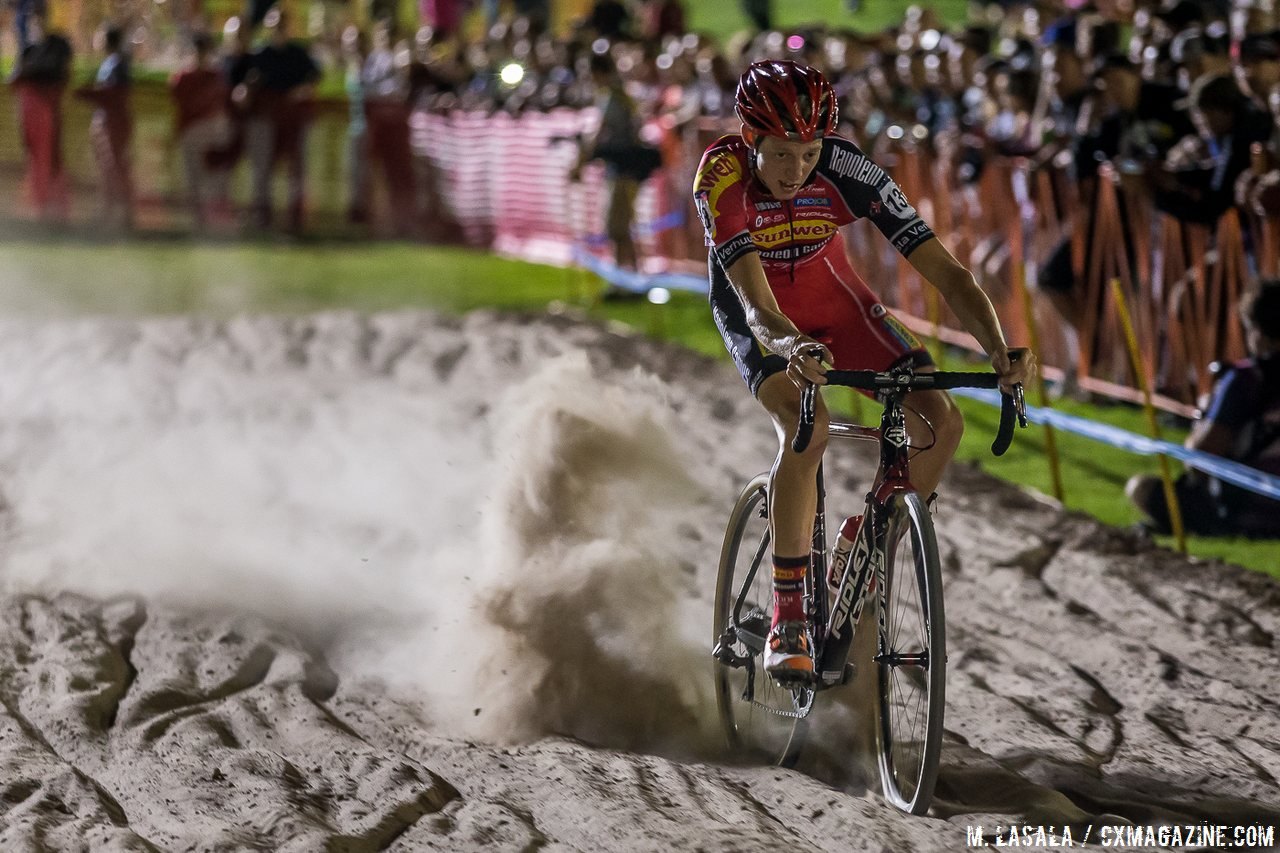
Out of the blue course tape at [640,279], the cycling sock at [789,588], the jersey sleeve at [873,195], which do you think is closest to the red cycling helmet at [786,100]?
the jersey sleeve at [873,195]

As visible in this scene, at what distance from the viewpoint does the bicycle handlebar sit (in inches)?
171

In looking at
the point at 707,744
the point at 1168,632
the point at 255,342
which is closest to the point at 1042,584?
the point at 1168,632

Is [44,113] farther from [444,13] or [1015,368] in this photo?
[1015,368]

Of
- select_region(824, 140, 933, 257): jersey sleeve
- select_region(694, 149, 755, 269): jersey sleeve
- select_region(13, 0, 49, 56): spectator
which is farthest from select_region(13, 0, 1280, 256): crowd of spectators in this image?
select_region(694, 149, 755, 269): jersey sleeve

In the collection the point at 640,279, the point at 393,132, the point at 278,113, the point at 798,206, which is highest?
the point at 798,206

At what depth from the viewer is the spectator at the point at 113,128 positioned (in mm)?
21188

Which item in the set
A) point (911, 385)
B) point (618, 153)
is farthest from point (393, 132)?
point (911, 385)

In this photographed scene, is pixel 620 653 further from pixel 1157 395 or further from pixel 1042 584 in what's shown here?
pixel 1157 395

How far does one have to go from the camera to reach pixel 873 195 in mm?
4805

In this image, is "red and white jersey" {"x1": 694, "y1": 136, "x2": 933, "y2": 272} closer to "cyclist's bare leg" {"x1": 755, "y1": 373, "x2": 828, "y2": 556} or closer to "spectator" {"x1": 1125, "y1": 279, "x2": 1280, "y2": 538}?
"cyclist's bare leg" {"x1": 755, "y1": 373, "x2": 828, "y2": 556}

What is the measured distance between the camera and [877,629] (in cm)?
471

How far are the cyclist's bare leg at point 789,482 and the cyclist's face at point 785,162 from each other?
573mm

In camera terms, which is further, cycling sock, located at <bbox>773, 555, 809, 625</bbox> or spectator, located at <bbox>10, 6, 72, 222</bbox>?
spectator, located at <bbox>10, 6, 72, 222</bbox>

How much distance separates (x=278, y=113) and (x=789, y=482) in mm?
18223
